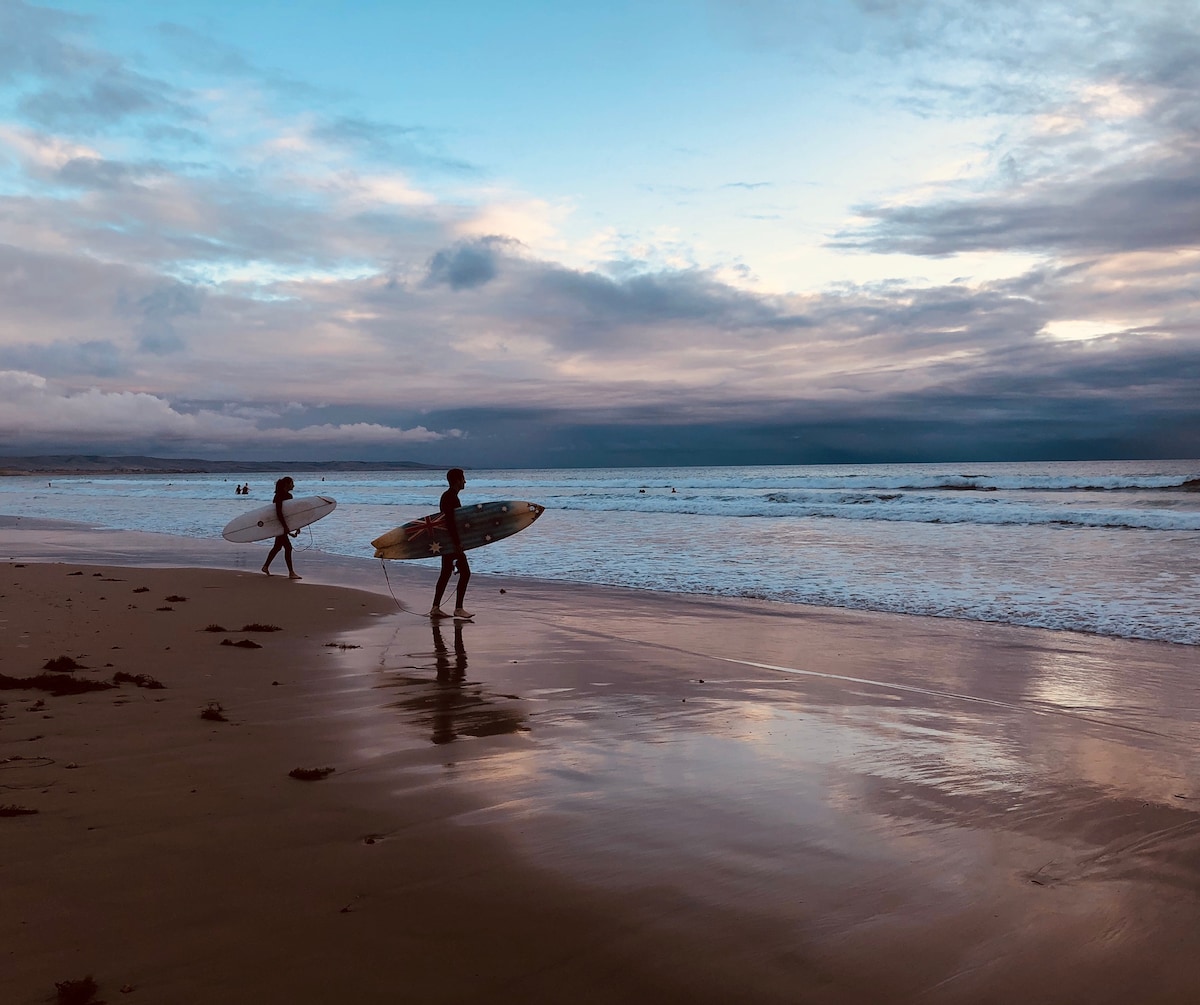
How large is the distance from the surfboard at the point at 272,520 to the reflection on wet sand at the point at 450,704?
39.5 feet

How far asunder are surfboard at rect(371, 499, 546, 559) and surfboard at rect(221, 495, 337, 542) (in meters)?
6.09

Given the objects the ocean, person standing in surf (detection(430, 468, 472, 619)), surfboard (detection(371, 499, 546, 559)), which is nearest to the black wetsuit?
person standing in surf (detection(430, 468, 472, 619))

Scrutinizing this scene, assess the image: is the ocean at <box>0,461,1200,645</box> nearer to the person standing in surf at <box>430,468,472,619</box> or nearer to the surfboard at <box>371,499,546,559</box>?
the surfboard at <box>371,499,546,559</box>

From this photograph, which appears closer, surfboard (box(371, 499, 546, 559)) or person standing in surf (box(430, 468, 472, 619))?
person standing in surf (box(430, 468, 472, 619))

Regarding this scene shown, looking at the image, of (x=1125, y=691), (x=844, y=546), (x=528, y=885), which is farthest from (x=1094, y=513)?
(x=528, y=885)

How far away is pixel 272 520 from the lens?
19781 mm

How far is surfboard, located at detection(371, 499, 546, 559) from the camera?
13586 mm

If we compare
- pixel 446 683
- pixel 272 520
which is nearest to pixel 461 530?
pixel 446 683

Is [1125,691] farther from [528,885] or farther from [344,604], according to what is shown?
[344,604]

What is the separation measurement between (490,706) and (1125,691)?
5.38 m

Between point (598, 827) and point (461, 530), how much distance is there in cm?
1048

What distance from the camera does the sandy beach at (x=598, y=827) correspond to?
287 centimetres

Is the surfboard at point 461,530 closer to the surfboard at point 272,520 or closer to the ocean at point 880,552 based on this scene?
the ocean at point 880,552

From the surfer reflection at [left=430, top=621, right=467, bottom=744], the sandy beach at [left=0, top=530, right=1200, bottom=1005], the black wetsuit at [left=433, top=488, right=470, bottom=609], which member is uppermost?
the black wetsuit at [left=433, top=488, right=470, bottom=609]
